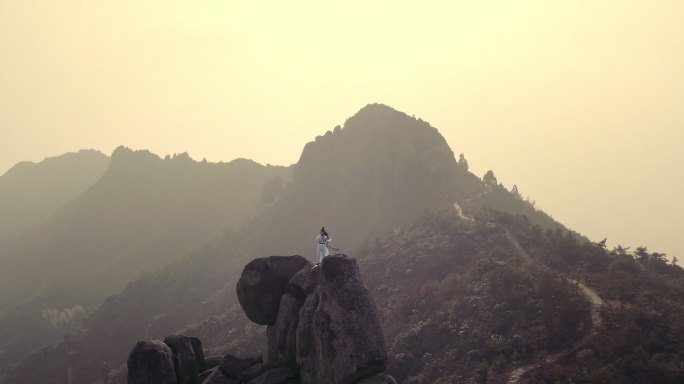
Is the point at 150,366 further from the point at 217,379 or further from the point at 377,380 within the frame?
the point at 377,380

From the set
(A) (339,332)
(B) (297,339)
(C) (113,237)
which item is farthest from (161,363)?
(C) (113,237)

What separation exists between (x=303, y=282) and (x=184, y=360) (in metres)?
7.95

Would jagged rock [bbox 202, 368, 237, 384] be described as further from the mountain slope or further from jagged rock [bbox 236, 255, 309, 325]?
the mountain slope

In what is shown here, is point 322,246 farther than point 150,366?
Yes

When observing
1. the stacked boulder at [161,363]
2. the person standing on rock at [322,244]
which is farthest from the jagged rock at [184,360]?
the person standing on rock at [322,244]

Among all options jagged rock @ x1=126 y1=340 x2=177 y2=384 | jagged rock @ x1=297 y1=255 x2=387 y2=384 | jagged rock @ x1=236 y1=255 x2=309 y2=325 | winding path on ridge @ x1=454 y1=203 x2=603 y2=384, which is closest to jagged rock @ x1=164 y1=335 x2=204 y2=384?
jagged rock @ x1=126 y1=340 x2=177 y2=384

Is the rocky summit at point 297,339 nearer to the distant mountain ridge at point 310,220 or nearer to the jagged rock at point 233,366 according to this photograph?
the jagged rock at point 233,366

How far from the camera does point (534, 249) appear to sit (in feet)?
209

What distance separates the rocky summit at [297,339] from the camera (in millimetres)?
26000

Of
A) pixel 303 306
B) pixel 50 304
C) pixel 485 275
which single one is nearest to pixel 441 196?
pixel 485 275

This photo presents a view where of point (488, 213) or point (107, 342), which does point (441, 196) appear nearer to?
point (488, 213)

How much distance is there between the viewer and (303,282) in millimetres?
30547

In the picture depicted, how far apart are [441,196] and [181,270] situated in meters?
60.0

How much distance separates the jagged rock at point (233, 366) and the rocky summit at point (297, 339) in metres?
0.05
